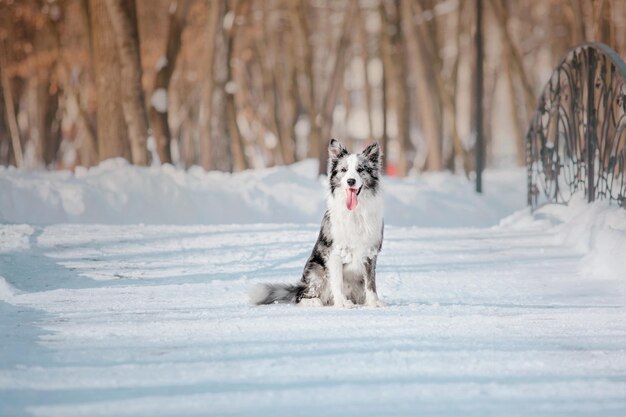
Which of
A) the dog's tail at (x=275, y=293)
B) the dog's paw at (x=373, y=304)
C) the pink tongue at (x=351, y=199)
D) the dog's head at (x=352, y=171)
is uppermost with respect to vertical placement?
the dog's head at (x=352, y=171)

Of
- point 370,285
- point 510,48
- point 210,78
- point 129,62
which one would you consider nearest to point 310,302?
point 370,285

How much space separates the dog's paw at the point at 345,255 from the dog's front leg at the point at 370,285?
0.61 feet

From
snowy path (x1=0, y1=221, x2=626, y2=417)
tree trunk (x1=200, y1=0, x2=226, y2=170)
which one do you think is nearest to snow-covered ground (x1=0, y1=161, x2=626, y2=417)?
snowy path (x1=0, y1=221, x2=626, y2=417)

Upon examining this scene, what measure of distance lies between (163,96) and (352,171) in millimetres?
16792

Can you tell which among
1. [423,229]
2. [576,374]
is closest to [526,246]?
[423,229]

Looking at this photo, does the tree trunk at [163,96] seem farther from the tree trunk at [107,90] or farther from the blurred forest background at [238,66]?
the tree trunk at [107,90]

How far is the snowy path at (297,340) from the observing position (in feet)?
19.1

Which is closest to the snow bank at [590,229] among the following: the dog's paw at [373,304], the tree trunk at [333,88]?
the dog's paw at [373,304]

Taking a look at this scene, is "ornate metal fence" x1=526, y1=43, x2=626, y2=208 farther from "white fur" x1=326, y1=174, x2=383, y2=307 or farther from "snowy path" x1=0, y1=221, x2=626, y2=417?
"white fur" x1=326, y1=174, x2=383, y2=307

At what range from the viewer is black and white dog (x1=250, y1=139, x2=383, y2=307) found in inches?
370

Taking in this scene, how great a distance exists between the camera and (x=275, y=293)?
9914 millimetres

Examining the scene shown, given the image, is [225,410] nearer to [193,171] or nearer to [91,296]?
[91,296]

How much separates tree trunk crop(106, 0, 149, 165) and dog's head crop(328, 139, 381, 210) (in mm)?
14176

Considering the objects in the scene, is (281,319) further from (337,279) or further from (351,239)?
(351,239)
